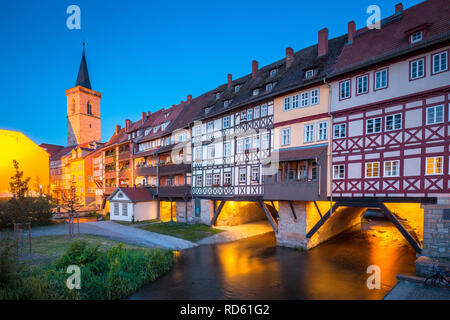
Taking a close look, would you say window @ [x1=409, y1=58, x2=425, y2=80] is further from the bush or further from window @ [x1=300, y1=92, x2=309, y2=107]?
the bush

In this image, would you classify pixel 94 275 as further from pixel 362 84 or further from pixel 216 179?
pixel 362 84

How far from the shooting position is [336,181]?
16.0 metres

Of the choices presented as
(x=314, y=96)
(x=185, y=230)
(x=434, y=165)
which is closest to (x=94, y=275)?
(x=185, y=230)

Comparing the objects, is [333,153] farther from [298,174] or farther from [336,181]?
[298,174]

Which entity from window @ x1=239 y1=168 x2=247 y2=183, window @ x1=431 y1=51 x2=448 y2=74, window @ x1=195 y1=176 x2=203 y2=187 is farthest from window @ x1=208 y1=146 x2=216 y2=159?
window @ x1=431 y1=51 x2=448 y2=74

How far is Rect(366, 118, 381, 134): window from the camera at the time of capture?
571 inches

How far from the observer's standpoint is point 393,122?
1397 centimetres

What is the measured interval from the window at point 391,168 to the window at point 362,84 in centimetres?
440

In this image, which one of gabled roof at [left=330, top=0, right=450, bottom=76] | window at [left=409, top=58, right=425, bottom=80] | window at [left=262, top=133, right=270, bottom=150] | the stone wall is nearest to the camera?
the stone wall

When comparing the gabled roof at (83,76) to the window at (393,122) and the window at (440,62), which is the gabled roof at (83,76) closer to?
the window at (393,122)

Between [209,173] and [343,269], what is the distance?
14.6 meters

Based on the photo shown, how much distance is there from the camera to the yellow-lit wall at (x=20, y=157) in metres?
36.3

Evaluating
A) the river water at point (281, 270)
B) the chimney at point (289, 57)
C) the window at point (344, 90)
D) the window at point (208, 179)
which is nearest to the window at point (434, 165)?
the river water at point (281, 270)

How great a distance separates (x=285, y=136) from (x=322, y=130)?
2.80 meters
